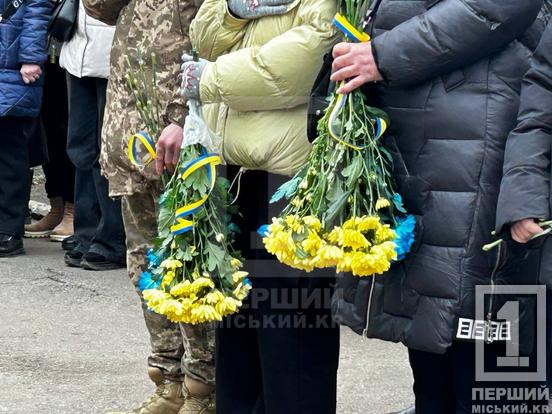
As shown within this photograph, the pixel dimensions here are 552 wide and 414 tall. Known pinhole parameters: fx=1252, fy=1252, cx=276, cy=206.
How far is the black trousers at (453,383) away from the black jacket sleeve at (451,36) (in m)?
0.76

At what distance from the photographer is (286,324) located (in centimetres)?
385

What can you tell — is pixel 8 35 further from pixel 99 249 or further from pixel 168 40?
pixel 168 40

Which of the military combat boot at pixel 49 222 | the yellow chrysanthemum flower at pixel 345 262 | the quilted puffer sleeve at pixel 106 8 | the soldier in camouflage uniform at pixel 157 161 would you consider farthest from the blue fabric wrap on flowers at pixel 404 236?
the military combat boot at pixel 49 222

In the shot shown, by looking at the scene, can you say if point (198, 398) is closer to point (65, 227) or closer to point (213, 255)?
point (213, 255)

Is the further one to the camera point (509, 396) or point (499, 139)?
point (509, 396)

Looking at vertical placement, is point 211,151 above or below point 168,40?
below

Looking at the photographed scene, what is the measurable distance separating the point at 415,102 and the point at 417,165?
17 cm

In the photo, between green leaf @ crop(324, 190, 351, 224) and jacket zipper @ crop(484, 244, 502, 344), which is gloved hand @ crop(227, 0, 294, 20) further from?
jacket zipper @ crop(484, 244, 502, 344)

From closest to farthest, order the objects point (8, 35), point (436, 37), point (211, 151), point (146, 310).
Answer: point (436, 37), point (211, 151), point (146, 310), point (8, 35)

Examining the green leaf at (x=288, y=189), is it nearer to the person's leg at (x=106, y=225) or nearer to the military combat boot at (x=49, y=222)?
the person's leg at (x=106, y=225)

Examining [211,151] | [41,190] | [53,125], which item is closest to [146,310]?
[211,151]

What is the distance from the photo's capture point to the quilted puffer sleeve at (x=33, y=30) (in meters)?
7.12

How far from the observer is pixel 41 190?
9906 mm

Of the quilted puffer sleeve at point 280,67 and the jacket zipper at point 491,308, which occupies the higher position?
the quilted puffer sleeve at point 280,67
